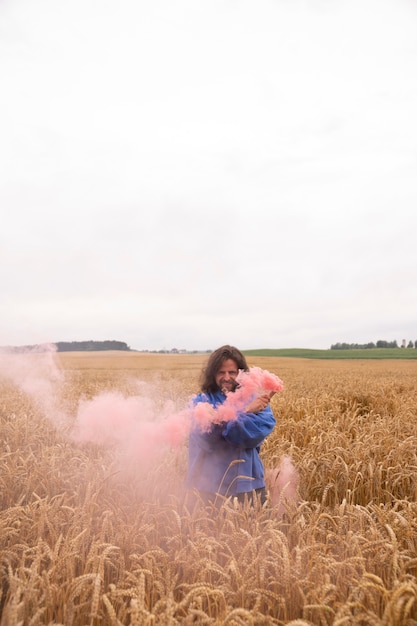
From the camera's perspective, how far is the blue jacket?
3.73 metres

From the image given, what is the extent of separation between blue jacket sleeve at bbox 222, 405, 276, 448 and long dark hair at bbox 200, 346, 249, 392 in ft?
2.07

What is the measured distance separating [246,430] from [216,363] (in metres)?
0.80

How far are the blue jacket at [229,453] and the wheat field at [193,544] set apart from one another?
285 millimetres

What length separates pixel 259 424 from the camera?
377 cm

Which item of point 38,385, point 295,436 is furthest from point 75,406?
point 295,436

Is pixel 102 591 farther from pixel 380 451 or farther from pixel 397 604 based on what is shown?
pixel 380 451

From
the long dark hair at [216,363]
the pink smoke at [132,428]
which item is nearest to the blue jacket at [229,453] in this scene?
the long dark hair at [216,363]

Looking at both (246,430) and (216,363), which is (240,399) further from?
(216,363)

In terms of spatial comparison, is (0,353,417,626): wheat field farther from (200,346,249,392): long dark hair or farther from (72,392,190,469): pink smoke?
(200,346,249,392): long dark hair

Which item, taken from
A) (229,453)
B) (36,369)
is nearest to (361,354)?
(36,369)

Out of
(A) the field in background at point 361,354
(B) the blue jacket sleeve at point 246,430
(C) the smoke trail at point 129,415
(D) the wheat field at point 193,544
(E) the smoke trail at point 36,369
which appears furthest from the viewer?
(A) the field in background at point 361,354

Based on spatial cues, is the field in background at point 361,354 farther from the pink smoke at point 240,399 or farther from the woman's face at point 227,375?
the pink smoke at point 240,399

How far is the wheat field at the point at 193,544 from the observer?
208 cm

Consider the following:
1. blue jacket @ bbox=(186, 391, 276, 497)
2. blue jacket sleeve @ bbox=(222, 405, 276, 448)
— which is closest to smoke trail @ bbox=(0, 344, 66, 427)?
blue jacket @ bbox=(186, 391, 276, 497)
